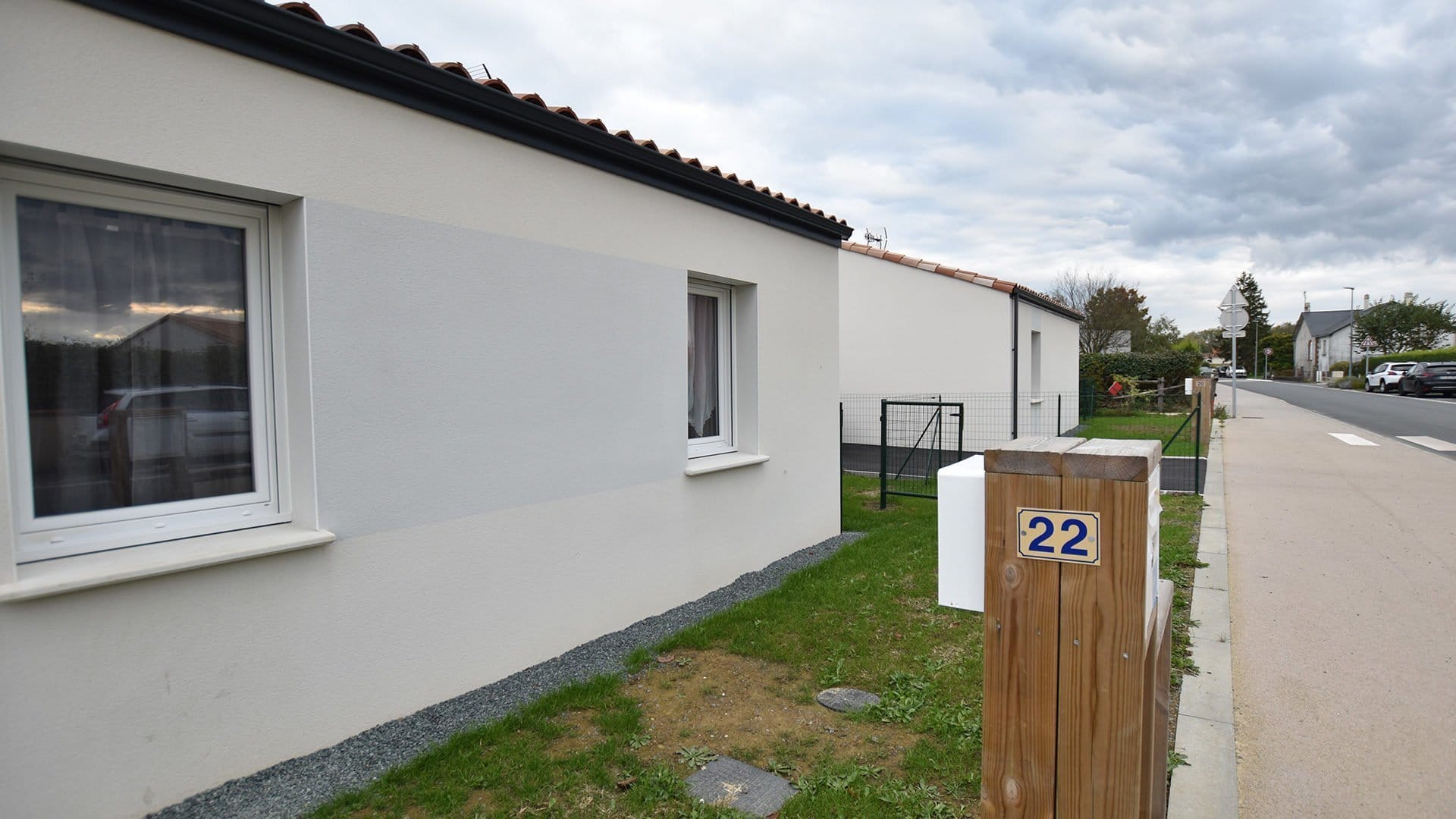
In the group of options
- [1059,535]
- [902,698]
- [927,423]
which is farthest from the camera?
[927,423]

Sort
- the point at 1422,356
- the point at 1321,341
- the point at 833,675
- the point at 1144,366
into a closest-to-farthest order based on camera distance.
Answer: the point at 833,675 < the point at 1144,366 < the point at 1422,356 < the point at 1321,341

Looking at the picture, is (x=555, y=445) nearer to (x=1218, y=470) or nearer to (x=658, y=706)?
(x=658, y=706)

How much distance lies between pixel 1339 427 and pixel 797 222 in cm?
1862

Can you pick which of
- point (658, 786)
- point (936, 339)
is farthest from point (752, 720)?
point (936, 339)

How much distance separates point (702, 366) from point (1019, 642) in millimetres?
4591

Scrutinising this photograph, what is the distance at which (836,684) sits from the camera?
4.11m

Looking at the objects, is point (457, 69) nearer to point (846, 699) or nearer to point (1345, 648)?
point (846, 699)

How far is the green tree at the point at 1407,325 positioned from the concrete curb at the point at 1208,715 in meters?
64.6

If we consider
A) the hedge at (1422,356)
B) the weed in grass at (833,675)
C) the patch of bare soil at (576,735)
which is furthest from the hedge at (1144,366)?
the patch of bare soil at (576,735)

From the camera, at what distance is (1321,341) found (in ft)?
254

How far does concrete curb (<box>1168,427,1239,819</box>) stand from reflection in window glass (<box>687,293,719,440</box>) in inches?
145

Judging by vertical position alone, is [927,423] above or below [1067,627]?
below

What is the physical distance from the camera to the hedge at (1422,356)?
40431 millimetres

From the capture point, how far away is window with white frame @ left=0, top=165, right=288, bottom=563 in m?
2.62
